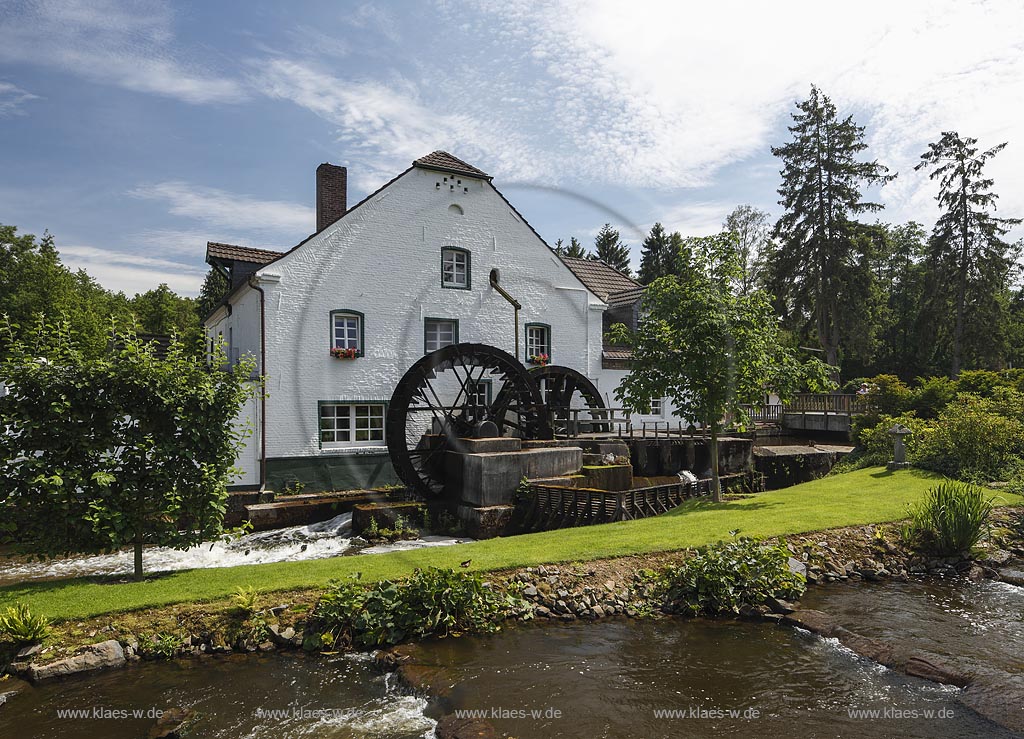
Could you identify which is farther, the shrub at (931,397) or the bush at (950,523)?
the shrub at (931,397)

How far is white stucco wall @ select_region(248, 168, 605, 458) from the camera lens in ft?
54.0

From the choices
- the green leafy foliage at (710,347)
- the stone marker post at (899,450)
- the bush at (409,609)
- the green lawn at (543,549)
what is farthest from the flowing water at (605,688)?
the stone marker post at (899,450)

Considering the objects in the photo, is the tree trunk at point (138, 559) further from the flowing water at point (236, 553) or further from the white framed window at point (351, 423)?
the white framed window at point (351, 423)

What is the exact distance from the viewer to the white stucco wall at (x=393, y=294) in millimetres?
16469

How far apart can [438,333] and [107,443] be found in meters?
11.5

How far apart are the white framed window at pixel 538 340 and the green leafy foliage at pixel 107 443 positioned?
1269 centimetres

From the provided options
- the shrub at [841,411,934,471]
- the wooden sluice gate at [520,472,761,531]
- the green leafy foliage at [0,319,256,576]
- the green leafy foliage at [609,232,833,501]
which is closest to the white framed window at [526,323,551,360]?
the green leafy foliage at [609,232,833,501]

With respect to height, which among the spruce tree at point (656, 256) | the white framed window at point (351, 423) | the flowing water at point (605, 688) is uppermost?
the spruce tree at point (656, 256)

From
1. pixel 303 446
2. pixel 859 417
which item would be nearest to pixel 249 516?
pixel 303 446

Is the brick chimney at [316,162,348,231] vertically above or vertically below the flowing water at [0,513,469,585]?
above

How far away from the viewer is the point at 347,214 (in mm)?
17375

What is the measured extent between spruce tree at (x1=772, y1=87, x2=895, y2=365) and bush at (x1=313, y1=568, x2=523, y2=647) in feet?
101

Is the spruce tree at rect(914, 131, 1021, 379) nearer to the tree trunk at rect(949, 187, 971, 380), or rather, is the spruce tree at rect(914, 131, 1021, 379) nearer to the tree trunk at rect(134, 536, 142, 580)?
the tree trunk at rect(949, 187, 971, 380)

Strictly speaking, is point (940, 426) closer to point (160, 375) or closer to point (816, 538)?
point (816, 538)
